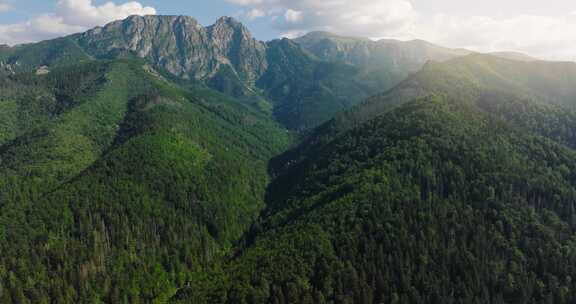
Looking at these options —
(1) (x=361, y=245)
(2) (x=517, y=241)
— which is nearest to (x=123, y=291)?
(1) (x=361, y=245)

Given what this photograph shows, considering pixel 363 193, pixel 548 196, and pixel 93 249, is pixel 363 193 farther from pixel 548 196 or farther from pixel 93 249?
pixel 93 249

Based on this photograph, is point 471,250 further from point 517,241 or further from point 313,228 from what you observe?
point 313,228

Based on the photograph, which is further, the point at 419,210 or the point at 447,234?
the point at 419,210

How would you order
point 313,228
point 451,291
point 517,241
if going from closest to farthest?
point 451,291 < point 517,241 < point 313,228

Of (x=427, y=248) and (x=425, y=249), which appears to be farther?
(x=427, y=248)

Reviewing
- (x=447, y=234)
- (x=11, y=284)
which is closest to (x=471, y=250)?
(x=447, y=234)

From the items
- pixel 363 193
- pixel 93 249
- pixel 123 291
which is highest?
pixel 363 193

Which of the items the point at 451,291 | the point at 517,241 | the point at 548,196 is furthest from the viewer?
the point at 548,196

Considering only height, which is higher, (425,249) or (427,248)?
(425,249)

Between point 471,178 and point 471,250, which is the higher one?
point 471,178
